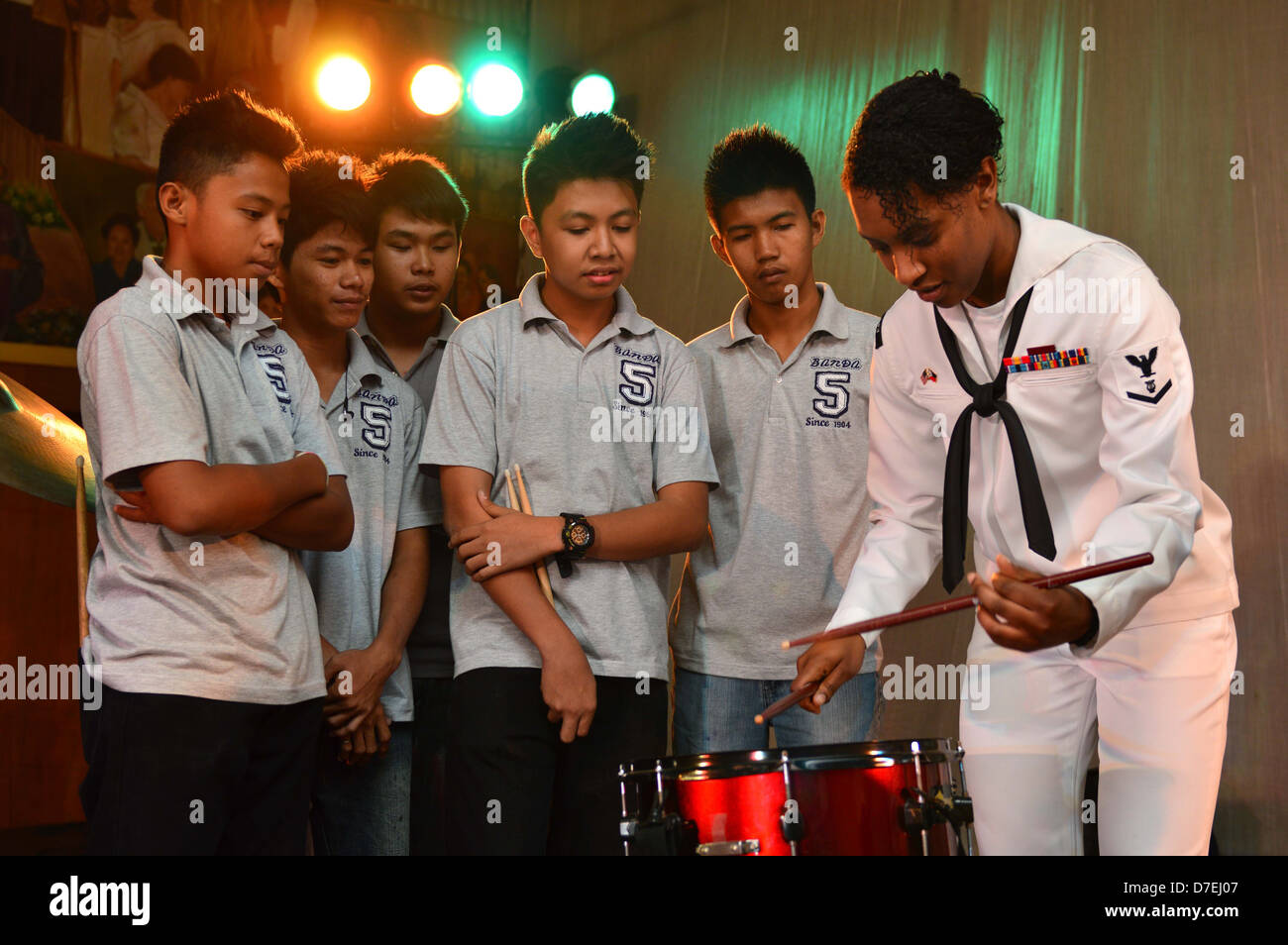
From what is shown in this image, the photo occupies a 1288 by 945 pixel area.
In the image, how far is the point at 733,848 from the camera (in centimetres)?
187

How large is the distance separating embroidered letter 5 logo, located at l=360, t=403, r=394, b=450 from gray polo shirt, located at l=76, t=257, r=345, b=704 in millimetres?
491

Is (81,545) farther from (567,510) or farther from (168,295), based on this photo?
(567,510)

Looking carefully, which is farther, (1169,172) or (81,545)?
(1169,172)

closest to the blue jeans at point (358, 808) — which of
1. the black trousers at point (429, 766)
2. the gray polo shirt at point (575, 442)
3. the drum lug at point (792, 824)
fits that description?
the black trousers at point (429, 766)

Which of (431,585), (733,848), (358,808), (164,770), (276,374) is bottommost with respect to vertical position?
(358,808)

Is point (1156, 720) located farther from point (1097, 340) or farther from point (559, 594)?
point (559, 594)

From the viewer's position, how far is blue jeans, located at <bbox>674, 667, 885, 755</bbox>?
108 inches

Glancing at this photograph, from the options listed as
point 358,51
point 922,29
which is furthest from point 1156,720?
point 358,51

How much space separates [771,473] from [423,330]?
40.6 inches

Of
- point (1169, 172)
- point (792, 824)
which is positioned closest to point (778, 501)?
point (792, 824)

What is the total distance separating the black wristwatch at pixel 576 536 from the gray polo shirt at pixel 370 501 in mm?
526

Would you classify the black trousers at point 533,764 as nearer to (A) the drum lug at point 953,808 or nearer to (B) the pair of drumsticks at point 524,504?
(B) the pair of drumsticks at point 524,504

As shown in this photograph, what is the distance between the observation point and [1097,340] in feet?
6.60

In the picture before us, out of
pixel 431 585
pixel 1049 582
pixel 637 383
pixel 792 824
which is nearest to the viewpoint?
pixel 1049 582
